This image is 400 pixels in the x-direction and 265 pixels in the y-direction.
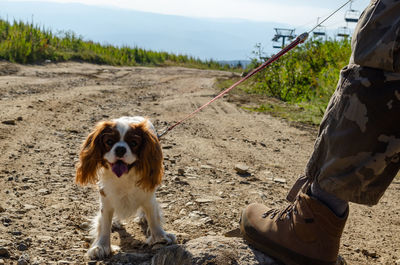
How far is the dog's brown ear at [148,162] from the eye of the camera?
3105 millimetres

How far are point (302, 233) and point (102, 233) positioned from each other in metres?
1.63

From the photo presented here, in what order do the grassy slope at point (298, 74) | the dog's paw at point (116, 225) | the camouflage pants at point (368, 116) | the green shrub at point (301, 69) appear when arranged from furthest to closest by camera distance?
1. the green shrub at point (301, 69)
2. the grassy slope at point (298, 74)
3. the dog's paw at point (116, 225)
4. the camouflage pants at point (368, 116)

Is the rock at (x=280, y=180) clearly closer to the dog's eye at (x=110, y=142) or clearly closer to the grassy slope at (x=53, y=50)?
the dog's eye at (x=110, y=142)

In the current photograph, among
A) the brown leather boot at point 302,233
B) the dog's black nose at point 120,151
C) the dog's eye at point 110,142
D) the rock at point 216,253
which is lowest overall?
the rock at point 216,253

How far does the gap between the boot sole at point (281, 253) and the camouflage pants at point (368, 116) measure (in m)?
0.43

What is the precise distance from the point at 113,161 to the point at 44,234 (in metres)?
0.81

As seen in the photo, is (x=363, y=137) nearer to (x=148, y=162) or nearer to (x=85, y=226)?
(x=148, y=162)

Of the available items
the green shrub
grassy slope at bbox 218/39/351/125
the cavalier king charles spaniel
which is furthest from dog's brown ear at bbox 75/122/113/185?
the green shrub

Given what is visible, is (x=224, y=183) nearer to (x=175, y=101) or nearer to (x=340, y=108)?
(x=340, y=108)

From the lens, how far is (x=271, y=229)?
7.43 feet

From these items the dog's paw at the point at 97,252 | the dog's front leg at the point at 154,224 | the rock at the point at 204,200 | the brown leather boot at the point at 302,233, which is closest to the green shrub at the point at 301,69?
the rock at the point at 204,200

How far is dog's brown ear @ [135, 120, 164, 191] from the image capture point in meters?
3.11

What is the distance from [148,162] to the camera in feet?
10.3

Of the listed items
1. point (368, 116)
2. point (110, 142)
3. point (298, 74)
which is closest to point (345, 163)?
point (368, 116)
